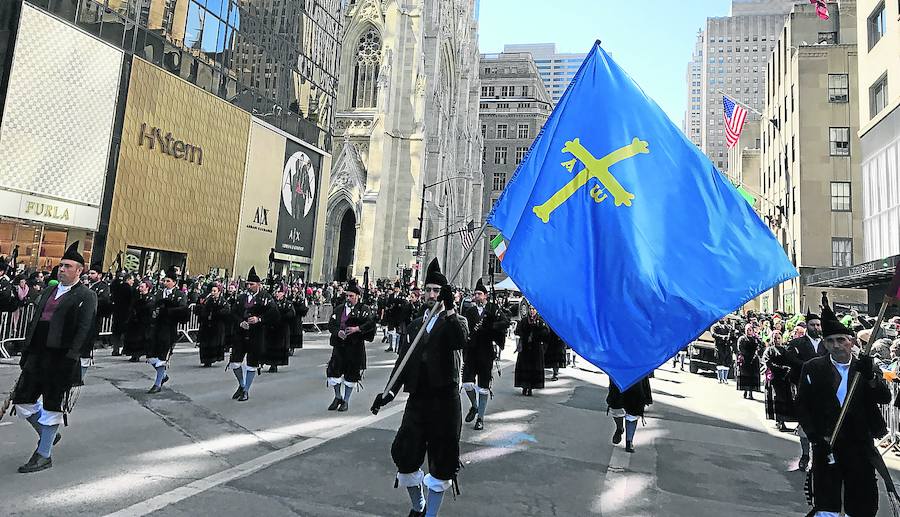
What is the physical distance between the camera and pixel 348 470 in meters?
5.99

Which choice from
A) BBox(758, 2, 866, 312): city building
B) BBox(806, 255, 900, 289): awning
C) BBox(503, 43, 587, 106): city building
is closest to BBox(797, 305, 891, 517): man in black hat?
BBox(806, 255, 900, 289): awning

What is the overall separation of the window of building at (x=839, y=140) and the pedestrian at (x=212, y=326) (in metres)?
38.7

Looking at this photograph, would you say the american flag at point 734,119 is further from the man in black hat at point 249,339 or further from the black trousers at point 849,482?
the black trousers at point 849,482

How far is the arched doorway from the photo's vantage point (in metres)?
45.5

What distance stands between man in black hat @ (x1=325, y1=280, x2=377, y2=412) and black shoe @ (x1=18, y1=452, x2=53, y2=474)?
4127 mm

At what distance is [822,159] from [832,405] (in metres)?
39.0

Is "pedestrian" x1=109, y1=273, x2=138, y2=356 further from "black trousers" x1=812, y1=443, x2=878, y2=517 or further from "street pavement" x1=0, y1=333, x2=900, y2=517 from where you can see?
"black trousers" x1=812, y1=443, x2=878, y2=517

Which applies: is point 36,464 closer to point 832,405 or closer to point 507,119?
point 832,405

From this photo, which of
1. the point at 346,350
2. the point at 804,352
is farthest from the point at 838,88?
the point at 346,350

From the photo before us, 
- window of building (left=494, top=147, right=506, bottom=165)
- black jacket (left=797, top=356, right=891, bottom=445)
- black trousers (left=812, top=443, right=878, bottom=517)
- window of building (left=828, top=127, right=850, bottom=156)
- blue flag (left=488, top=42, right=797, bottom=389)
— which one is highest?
window of building (left=494, top=147, right=506, bottom=165)

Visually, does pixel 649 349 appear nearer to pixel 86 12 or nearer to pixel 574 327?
pixel 574 327

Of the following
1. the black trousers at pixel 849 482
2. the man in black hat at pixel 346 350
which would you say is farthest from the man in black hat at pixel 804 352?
the man in black hat at pixel 346 350

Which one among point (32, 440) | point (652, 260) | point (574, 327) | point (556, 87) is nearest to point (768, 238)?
point (652, 260)

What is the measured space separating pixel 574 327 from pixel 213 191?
2573 cm
